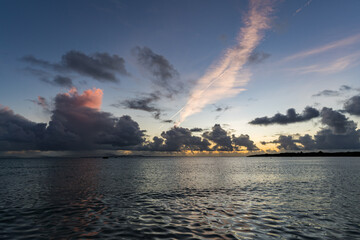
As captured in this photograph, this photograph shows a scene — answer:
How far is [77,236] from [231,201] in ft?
66.2

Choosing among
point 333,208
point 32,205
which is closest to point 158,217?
point 32,205

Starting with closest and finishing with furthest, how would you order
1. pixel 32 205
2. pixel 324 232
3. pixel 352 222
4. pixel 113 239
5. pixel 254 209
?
pixel 113 239, pixel 324 232, pixel 352 222, pixel 254 209, pixel 32 205

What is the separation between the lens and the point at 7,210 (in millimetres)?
24922

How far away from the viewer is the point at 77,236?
16422mm

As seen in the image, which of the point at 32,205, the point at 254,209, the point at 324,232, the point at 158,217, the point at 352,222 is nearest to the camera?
the point at 324,232

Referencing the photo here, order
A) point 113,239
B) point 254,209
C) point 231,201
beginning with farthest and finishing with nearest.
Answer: point 231,201 < point 254,209 < point 113,239

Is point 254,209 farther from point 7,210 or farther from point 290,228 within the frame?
point 7,210

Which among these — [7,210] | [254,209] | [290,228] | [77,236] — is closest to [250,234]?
[290,228]

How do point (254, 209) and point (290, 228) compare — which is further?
point (254, 209)

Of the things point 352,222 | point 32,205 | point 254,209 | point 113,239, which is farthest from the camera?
point 32,205

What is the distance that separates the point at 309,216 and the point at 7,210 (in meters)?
33.8

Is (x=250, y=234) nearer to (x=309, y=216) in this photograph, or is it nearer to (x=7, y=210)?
(x=309, y=216)

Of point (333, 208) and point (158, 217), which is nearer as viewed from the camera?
point (158, 217)

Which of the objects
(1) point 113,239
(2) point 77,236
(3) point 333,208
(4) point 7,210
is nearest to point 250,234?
(1) point 113,239
